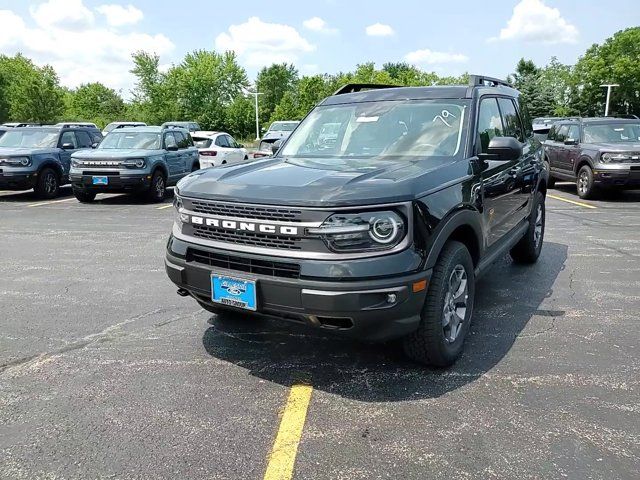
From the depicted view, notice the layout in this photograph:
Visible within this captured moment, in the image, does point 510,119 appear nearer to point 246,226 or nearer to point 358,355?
point 358,355

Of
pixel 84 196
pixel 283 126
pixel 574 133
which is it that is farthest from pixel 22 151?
pixel 283 126

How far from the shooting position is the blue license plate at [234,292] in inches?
128

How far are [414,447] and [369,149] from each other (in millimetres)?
2344

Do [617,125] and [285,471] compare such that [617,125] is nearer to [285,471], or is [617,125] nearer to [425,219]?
[425,219]

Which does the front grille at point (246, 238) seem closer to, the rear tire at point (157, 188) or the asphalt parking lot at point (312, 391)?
the asphalt parking lot at point (312, 391)

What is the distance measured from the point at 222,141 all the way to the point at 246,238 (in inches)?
612

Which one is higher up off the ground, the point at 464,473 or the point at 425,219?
the point at 425,219

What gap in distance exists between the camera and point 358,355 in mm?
3883

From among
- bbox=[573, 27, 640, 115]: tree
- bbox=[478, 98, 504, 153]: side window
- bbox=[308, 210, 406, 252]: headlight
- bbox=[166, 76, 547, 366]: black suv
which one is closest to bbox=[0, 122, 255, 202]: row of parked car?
bbox=[478, 98, 504, 153]: side window

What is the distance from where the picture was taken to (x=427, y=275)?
325 cm

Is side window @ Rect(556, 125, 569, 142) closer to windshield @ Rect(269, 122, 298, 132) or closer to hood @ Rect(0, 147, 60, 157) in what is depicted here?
hood @ Rect(0, 147, 60, 157)

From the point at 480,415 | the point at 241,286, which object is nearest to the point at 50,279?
the point at 241,286

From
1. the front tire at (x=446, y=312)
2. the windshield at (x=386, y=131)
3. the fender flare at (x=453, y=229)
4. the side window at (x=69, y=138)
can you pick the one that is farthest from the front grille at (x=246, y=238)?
the side window at (x=69, y=138)

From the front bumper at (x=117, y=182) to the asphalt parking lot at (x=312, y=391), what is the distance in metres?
6.41
